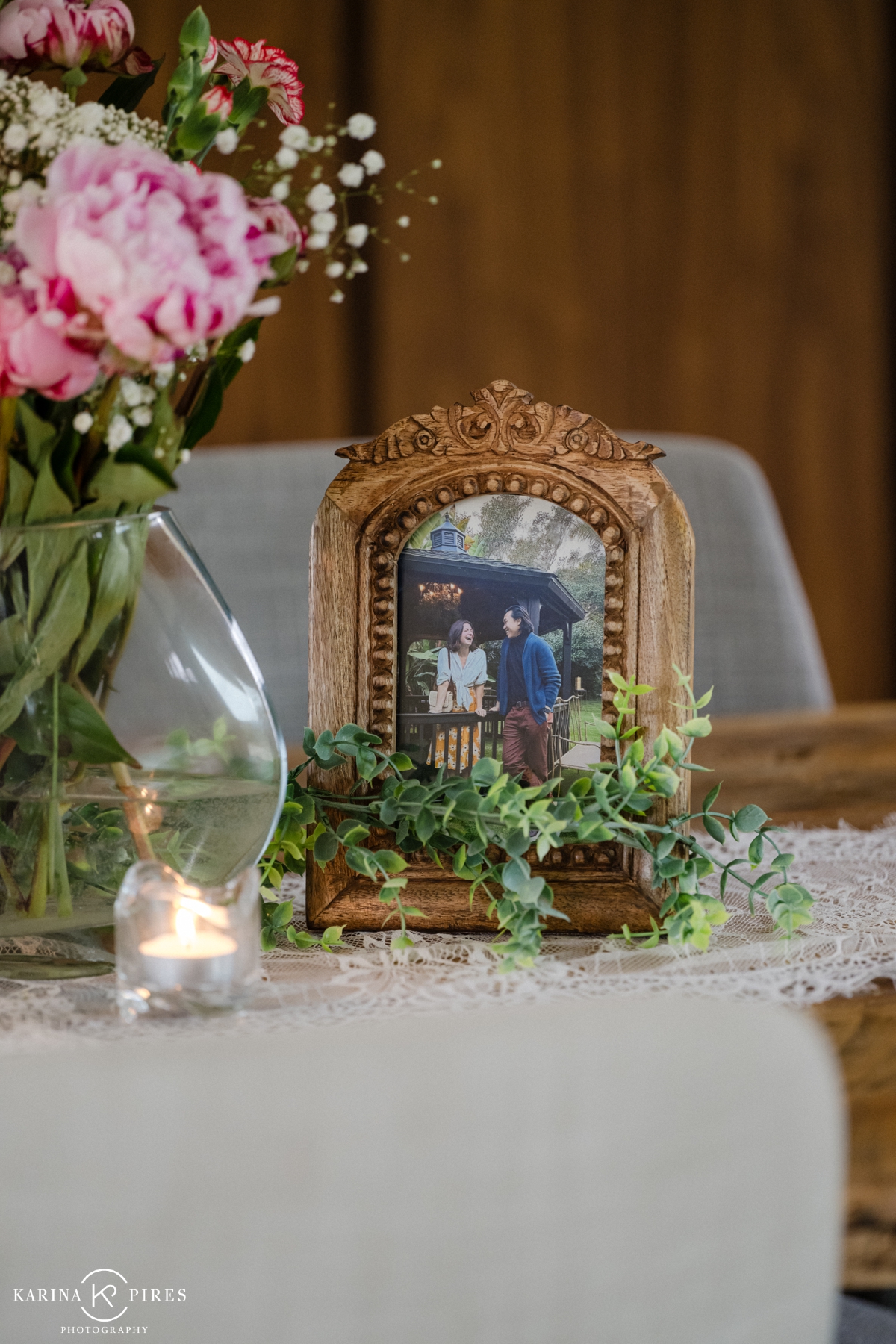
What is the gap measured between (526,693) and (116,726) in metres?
0.21

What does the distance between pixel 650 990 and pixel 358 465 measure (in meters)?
0.31

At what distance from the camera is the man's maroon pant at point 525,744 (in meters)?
0.61

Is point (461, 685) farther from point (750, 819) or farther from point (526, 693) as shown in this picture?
point (750, 819)

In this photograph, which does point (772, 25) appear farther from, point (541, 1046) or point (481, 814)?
point (541, 1046)

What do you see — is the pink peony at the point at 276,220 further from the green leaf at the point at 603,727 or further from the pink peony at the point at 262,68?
the green leaf at the point at 603,727

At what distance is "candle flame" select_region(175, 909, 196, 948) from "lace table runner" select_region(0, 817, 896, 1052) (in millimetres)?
34

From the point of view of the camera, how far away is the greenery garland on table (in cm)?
55

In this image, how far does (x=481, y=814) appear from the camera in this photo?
0.56 meters

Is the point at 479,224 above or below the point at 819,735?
above

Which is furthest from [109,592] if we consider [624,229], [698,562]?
[624,229]

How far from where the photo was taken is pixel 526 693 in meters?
0.62

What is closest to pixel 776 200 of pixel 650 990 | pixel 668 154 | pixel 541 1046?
pixel 668 154

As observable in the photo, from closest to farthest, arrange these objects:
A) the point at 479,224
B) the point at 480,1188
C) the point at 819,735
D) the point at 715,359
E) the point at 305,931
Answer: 1. the point at 480,1188
2. the point at 305,931
3. the point at 819,735
4. the point at 479,224
5. the point at 715,359

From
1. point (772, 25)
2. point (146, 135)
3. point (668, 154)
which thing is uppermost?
point (772, 25)
